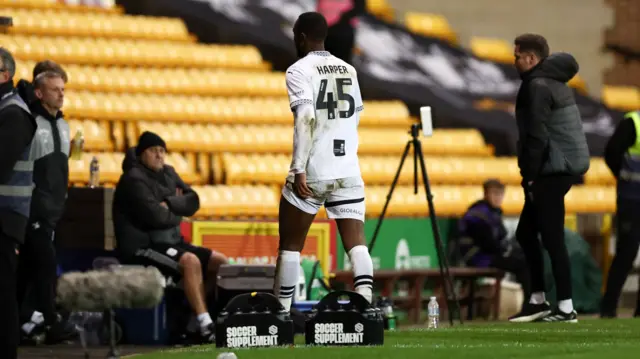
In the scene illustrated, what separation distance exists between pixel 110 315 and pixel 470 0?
16.3 m

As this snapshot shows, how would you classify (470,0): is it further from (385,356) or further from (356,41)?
(385,356)

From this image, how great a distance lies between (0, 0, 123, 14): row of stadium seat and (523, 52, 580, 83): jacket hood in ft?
26.3

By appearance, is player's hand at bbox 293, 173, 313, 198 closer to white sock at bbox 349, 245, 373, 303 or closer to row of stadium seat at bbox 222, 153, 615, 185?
white sock at bbox 349, 245, 373, 303

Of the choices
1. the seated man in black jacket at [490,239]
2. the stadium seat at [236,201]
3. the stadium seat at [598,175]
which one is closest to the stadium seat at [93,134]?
the stadium seat at [236,201]

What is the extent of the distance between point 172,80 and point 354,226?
8.39m

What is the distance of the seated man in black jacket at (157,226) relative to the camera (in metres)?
10.1

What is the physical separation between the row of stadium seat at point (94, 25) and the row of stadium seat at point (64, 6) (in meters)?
0.08

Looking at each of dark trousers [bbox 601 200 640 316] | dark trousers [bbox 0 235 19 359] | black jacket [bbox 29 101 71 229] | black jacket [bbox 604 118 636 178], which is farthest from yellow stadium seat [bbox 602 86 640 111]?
dark trousers [bbox 0 235 19 359]

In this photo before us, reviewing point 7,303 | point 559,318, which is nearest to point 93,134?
point 559,318

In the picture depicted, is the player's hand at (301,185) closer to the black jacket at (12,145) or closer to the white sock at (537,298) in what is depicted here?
the black jacket at (12,145)

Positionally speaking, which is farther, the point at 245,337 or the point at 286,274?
the point at 286,274

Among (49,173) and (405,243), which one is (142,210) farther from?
(405,243)

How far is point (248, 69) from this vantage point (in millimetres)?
17375

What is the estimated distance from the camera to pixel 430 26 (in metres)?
21.0
